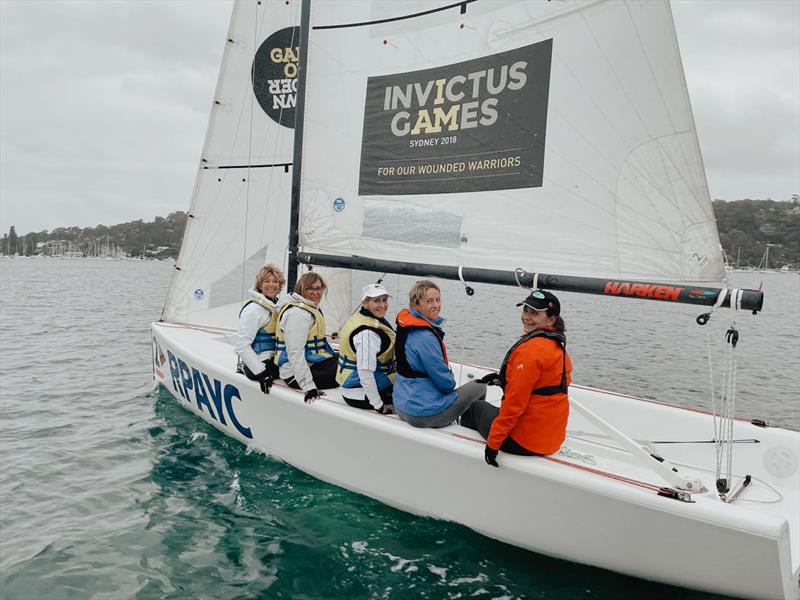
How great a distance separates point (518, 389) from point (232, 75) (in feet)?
17.8

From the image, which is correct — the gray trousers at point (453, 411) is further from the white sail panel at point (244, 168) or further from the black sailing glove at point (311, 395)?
the white sail panel at point (244, 168)

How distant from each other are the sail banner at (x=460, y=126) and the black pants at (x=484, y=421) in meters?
1.55

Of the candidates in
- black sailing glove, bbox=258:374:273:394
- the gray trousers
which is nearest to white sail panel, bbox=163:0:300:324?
black sailing glove, bbox=258:374:273:394

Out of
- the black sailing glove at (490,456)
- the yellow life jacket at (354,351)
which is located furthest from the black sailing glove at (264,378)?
the black sailing glove at (490,456)

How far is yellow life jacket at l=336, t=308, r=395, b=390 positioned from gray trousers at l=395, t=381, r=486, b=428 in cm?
37

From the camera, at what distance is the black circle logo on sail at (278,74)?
6.50 meters

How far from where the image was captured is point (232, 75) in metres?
6.75

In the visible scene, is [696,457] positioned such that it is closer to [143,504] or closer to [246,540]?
[246,540]

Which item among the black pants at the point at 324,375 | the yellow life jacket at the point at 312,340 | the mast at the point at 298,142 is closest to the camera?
the yellow life jacket at the point at 312,340

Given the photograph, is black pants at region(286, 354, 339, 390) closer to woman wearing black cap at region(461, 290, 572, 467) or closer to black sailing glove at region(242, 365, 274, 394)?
black sailing glove at region(242, 365, 274, 394)

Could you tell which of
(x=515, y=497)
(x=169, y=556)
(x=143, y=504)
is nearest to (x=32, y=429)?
(x=143, y=504)

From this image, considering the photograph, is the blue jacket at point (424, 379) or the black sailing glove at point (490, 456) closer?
the black sailing glove at point (490, 456)

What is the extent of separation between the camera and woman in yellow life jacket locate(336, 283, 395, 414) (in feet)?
12.9

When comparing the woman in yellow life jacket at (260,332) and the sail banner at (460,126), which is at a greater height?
the sail banner at (460,126)
